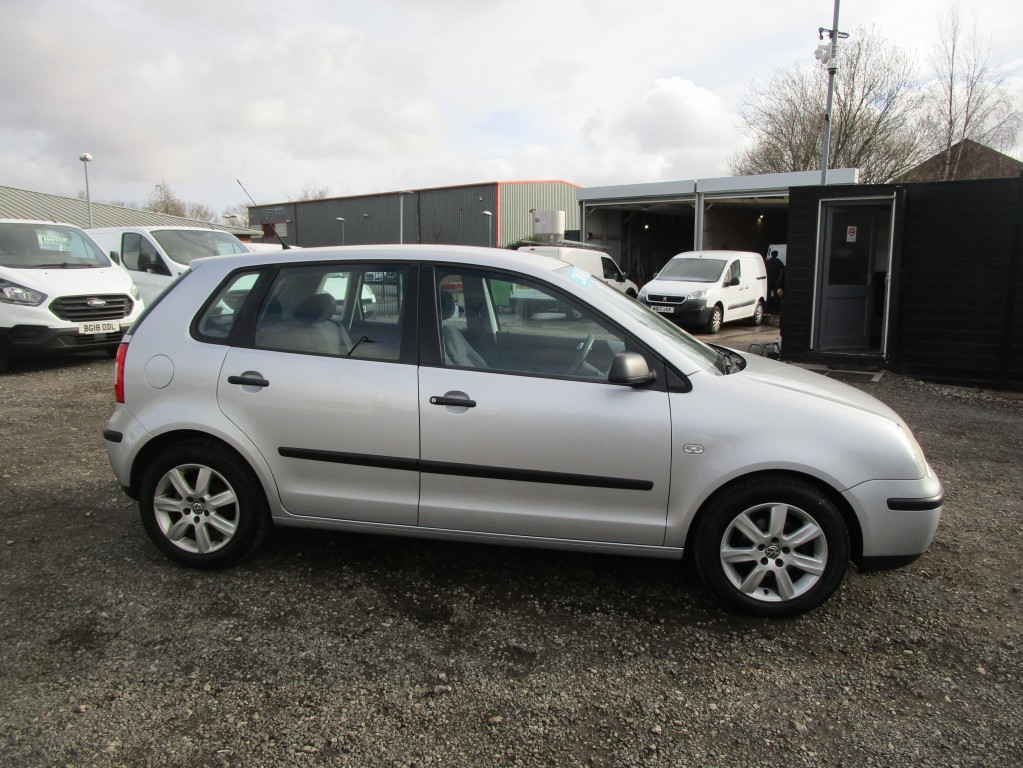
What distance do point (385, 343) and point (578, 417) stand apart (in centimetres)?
100

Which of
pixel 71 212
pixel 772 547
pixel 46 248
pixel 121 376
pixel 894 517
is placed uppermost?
pixel 71 212

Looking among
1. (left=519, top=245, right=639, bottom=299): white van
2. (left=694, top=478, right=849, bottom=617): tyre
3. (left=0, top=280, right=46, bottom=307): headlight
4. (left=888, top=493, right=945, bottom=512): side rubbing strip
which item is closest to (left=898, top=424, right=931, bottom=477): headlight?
(left=888, top=493, right=945, bottom=512): side rubbing strip

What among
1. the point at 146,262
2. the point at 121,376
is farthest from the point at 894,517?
the point at 146,262

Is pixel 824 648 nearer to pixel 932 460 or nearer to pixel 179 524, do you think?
pixel 179 524

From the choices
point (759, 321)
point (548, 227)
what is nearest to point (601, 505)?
point (759, 321)

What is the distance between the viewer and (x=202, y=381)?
11.5ft

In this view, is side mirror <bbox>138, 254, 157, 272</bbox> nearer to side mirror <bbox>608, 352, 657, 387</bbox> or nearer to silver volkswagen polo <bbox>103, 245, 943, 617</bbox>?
silver volkswagen polo <bbox>103, 245, 943, 617</bbox>

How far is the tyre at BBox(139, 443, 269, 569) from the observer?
139 inches

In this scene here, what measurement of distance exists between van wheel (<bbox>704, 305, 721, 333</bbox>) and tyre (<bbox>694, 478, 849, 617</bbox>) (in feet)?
42.9

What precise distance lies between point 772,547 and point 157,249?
36.9ft

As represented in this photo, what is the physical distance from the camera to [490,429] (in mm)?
3221

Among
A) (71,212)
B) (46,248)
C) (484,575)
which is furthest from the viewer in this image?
(71,212)

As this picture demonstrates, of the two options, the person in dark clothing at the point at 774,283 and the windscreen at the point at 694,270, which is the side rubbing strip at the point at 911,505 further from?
the person in dark clothing at the point at 774,283

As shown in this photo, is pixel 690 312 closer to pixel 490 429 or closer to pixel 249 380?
pixel 490 429
